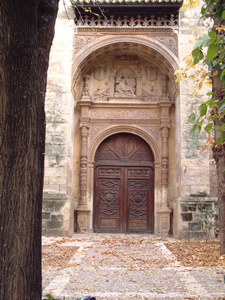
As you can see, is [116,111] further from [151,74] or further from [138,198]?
[138,198]

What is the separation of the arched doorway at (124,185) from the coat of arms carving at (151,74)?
1.96 m

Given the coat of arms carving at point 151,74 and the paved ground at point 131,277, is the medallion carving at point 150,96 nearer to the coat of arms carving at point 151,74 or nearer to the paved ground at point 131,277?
the coat of arms carving at point 151,74

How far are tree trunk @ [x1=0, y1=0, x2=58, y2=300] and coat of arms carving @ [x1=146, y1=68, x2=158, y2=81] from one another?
333 inches

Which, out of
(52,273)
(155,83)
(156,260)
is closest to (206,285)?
(156,260)

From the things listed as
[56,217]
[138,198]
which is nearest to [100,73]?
[138,198]

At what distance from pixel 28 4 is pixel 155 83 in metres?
8.59

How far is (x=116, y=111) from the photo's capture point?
10359 mm

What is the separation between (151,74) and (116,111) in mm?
1700

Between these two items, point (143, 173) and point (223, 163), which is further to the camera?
point (143, 173)

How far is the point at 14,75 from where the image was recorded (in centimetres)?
226

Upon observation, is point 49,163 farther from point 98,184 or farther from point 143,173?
point 143,173

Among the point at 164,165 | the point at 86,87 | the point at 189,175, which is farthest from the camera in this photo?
the point at 86,87

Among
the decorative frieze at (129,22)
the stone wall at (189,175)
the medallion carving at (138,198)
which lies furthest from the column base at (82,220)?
the decorative frieze at (129,22)

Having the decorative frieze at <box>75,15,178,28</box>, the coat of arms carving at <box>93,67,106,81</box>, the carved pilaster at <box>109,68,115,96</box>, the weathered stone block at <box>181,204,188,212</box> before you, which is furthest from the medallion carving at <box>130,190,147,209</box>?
the decorative frieze at <box>75,15,178,28</box>
